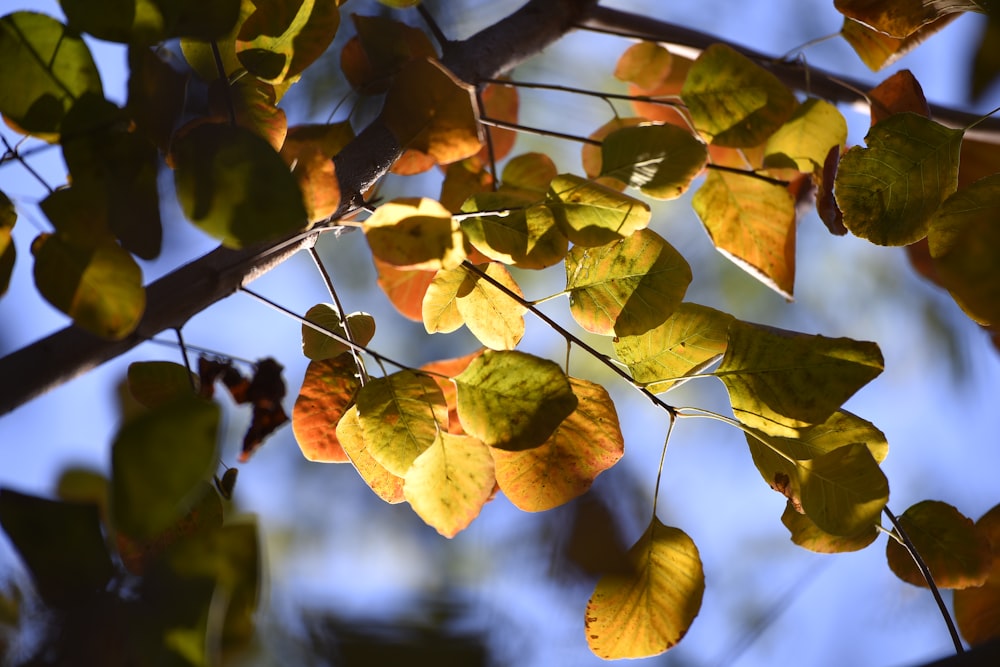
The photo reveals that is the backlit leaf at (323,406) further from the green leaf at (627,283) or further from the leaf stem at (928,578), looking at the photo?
the leaf stem at (928,578)

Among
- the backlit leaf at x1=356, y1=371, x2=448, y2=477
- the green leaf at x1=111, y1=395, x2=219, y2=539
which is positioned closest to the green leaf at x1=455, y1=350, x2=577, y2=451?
the backlit leaf at x1=356, y1=371, x2=448, y2=477

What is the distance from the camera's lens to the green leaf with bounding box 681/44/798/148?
1.23 feet

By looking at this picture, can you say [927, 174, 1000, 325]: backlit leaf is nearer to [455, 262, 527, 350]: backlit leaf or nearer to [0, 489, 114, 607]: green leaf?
[455, 262, 527, 350]: backlit leaf

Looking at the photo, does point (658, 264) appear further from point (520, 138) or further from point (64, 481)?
point (520, 138)

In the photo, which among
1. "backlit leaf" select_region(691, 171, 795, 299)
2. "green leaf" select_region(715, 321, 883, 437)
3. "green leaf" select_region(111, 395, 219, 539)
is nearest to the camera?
"green leaf" select_region(111, 395, 219, 539)

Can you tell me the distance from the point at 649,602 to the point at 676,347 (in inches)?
4.9

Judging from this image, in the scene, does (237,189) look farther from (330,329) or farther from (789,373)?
(789,373)

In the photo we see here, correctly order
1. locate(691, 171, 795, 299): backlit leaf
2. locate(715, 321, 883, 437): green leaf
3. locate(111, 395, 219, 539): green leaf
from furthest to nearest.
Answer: locate(691, 171, 795, 299): backlit leaf < locate(715, 321, 883, 437): green leaf < locate(111, 395, 219, 539): green leaf

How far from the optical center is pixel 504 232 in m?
0.31

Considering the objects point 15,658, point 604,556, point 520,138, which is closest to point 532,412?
point 604,556

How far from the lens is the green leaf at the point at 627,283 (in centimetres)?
32

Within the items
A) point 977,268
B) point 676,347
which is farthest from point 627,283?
point 977,268

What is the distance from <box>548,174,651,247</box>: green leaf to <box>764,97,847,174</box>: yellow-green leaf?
141 mm

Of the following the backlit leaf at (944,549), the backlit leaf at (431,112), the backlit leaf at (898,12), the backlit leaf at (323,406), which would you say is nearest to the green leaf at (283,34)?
the backlit leaf at (431,112)
